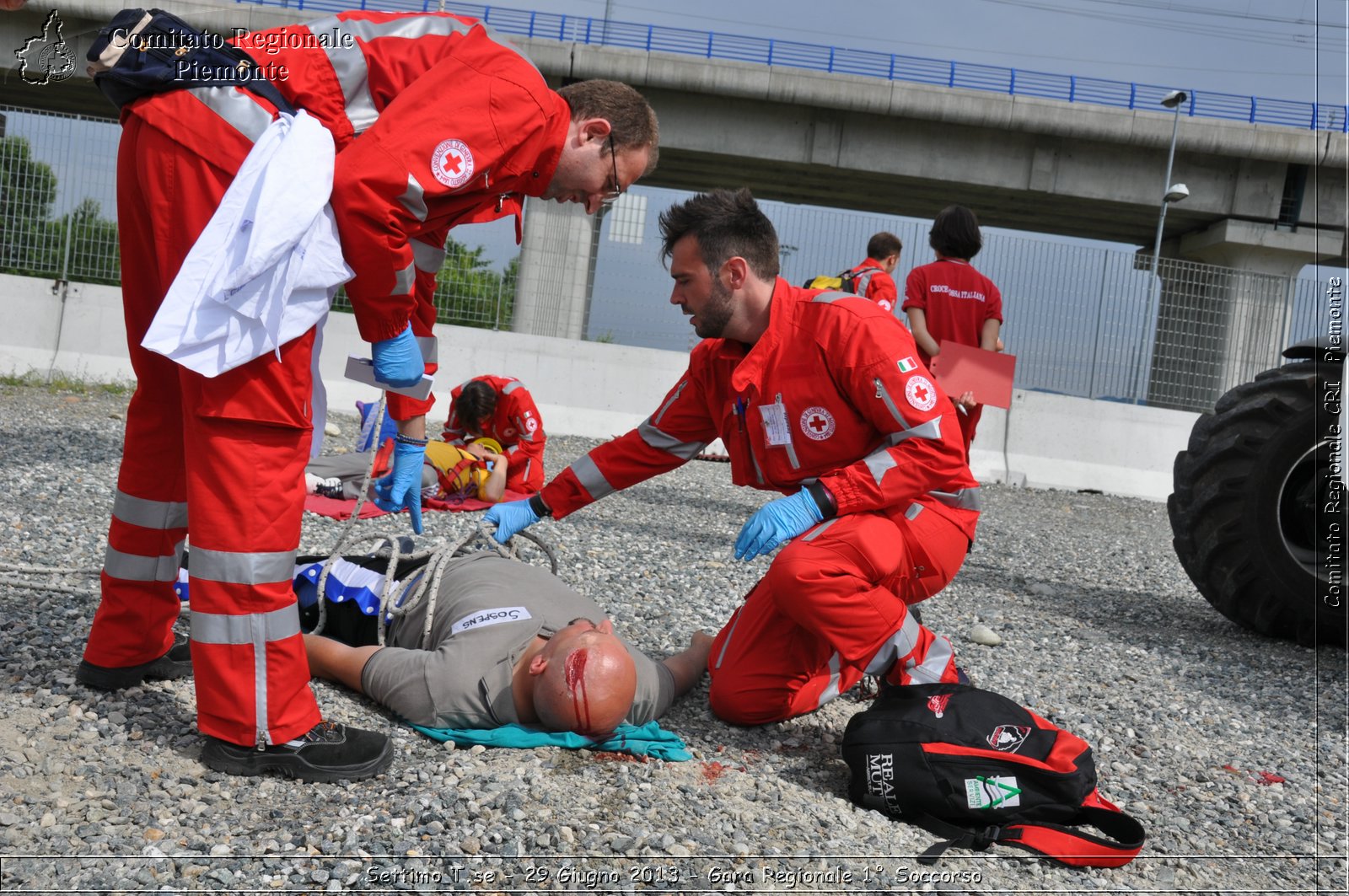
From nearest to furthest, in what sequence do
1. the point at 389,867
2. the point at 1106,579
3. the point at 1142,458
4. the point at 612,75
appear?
the point at 389,867 → the point at 1106,579 → the point at 1142,458 → the point at 612,75

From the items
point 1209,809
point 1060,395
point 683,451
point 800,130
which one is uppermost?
point 800,130

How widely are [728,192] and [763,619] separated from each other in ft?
5.07

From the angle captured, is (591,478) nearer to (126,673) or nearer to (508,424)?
(126,673)

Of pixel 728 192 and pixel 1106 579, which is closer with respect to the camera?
pixel 728 192

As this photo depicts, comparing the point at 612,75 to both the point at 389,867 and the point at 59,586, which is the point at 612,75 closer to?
the point at 59,586

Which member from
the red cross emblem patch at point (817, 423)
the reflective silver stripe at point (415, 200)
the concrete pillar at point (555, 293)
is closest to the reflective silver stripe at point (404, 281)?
the reflective silver stripe at point (415, 200)

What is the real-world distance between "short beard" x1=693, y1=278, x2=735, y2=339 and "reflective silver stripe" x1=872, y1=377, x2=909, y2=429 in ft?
1.90

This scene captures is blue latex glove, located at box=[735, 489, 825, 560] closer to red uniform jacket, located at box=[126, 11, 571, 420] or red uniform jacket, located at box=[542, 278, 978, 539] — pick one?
red uniform jacket, located at box=[542, 278, 978, 539]

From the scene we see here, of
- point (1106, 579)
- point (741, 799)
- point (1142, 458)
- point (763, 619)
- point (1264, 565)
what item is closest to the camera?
point (741, 799)

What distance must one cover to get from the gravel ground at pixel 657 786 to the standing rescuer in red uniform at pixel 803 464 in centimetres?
35

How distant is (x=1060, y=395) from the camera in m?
13.1

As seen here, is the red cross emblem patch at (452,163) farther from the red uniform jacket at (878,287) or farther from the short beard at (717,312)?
the red uniform jacket at (878,287)

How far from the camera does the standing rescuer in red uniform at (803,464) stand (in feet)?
11.0

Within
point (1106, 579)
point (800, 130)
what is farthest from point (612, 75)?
point (1106, 579)
